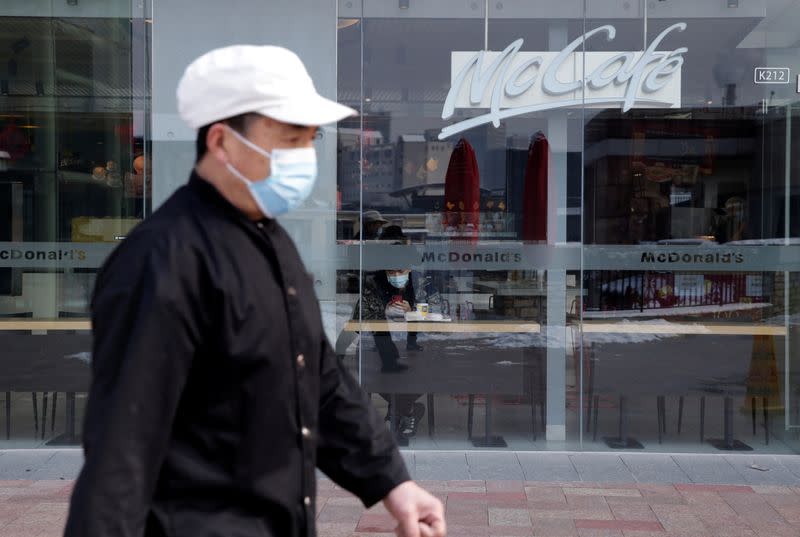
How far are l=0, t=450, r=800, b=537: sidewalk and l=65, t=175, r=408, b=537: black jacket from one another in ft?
11.9

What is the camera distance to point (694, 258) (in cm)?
749

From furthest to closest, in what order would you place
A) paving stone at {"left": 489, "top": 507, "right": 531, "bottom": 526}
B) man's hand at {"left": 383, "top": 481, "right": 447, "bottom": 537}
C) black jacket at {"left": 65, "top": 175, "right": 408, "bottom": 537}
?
1. paving stone at {"left": 489, "top": 507, "right": 531, "bottom": 526}
2. man's hand at {"left": 383, "top": 481, "right": 447, "bottom": 537}
3. black jacket at {"left": 65, "top": 175, "right": 408, "bottom": 537}

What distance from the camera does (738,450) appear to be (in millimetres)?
7672

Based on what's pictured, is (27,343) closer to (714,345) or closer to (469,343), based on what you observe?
(469,343)

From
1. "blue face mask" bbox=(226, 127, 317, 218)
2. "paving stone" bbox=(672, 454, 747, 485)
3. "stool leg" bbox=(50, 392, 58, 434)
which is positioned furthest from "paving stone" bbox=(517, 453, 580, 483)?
"blue face mask" bbox=(226, 127, 317, 218)

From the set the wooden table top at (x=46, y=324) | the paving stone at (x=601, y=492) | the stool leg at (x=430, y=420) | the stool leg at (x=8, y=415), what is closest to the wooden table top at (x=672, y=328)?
the stool leg at (x=430, y=420)

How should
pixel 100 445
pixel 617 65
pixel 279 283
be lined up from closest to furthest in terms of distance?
pixel 100 445, pixel 279 283, pixel 617 65

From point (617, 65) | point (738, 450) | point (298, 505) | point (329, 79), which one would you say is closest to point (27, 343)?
point (329, 79)

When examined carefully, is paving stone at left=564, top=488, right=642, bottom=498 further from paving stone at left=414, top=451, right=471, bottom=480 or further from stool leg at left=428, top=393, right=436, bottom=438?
stool leg at left=428, top=393, right=436, bottom=438

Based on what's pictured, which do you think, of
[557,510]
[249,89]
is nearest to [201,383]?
[249,89]

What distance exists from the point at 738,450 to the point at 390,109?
11.5ft

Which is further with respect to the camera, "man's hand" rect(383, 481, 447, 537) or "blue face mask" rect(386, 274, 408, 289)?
"blue face mask" rect(386, 274, 408, 289)

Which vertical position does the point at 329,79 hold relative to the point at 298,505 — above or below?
above

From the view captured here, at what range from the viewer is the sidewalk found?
5680 mm
